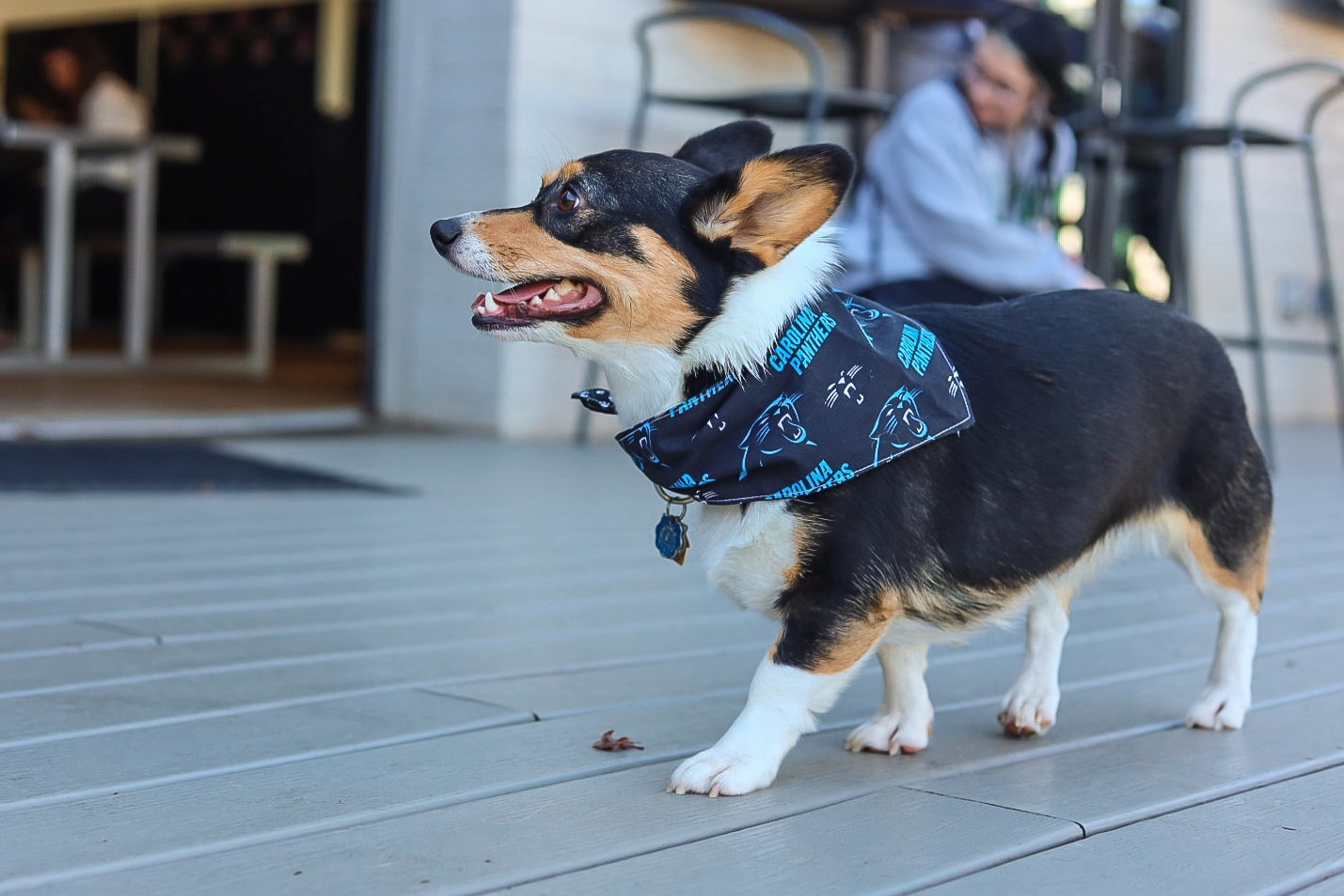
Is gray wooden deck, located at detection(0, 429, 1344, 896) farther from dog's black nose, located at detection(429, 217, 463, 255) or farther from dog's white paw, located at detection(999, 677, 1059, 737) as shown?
dog's black nose, located at detection(429, 217, 463, 255)

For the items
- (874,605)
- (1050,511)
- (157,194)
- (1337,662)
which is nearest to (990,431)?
(1050,511)

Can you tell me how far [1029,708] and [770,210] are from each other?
806 mm

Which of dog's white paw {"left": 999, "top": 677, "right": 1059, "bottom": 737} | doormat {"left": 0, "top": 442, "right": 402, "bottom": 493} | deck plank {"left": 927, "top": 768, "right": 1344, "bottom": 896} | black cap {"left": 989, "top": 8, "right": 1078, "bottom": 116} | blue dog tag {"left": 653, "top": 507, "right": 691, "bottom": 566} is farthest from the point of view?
black cap {"left": 989, "top": 8, "right": 1078, "bottom": 116}

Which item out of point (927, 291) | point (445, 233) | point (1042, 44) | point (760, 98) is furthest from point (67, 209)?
point (445, 233)

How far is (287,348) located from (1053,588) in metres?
9.47

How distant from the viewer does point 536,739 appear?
2.02m

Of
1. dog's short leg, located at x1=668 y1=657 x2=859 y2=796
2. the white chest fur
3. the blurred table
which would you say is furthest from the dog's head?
the blurred table

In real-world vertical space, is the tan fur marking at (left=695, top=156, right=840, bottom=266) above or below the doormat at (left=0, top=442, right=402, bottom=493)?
above

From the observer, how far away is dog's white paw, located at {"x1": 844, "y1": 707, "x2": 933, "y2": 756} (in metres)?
2.08

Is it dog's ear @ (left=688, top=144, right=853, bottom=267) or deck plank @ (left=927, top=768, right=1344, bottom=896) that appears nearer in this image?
deck plank @ (left=927, top=768, right=1344, bottom=896)

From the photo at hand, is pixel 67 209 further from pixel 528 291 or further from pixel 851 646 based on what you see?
pixel 851 646

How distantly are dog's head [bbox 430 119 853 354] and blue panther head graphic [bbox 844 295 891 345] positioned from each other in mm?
146

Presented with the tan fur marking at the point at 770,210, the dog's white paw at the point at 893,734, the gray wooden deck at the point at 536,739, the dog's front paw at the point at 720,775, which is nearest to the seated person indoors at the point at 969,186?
the gray wooden deck at the point at 536,739

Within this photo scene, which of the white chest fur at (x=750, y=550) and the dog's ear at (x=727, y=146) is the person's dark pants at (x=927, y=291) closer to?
the dog's ear at (x=727, y=146)
